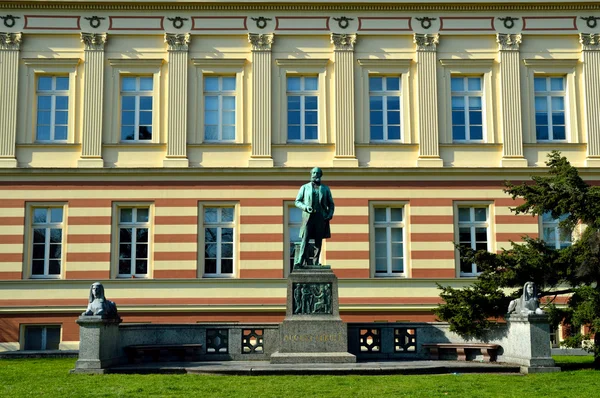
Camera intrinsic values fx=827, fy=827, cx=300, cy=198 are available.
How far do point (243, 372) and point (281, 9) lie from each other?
16.0 metres

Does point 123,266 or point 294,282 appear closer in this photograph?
point 294,282

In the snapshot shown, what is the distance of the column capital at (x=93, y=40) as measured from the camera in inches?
1115

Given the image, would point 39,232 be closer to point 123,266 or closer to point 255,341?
point 123,266

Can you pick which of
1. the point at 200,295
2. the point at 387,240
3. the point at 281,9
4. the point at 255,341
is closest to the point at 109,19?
the point at 281,9

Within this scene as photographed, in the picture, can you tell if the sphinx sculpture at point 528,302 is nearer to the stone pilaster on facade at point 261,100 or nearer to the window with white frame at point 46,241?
the stone pilaster on facade at point 261,100

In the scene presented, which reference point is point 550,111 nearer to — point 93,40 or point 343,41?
point 343,41

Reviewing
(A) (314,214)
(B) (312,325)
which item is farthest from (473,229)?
(B) (312,325)

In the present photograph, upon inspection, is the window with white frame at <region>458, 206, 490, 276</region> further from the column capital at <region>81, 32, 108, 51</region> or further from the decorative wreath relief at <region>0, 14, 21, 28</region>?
the decorative wreath relief at <region>0, 14, 21, 28</region>

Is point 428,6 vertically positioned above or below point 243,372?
above

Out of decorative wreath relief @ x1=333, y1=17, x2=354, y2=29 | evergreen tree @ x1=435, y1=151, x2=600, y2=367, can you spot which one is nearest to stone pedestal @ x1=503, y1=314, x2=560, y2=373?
evergreen tree @ x1=435, y1=151, x2=600, y2=367

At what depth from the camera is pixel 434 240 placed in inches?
1088

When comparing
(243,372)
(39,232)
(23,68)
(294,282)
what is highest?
(23,68)

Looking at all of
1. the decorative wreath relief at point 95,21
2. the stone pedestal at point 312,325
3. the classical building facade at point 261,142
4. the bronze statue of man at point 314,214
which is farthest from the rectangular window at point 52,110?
the stone pedestal at point 312,325

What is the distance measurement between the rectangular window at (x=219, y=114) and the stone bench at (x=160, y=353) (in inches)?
434
